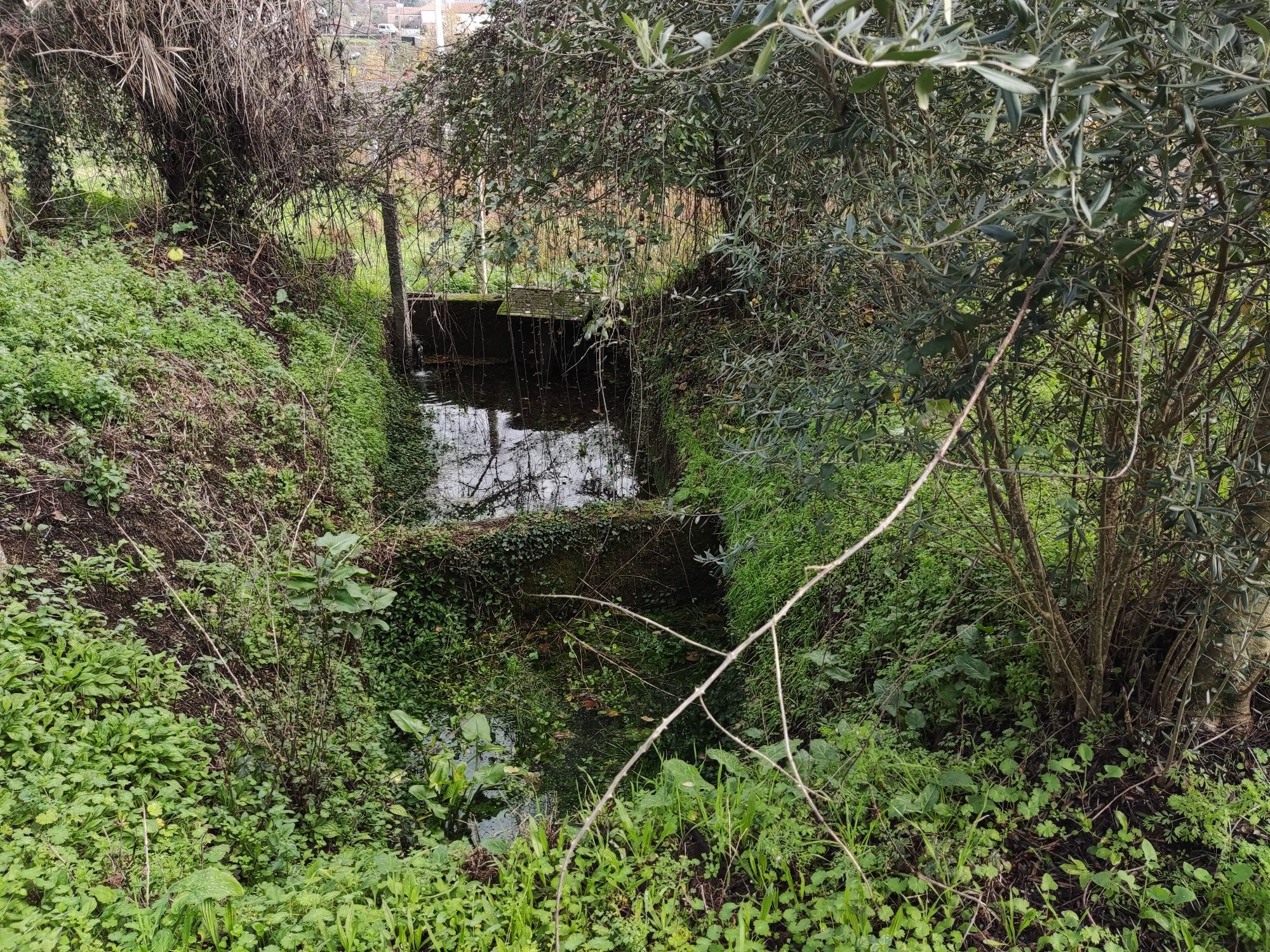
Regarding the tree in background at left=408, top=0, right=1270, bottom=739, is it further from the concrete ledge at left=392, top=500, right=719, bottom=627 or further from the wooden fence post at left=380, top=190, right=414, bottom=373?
the wooden fence post at left=380, top=190, right=414, bottom=373

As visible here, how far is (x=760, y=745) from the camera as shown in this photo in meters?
3.57

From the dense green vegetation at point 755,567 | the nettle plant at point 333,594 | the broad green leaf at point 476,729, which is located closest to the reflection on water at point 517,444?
the dense green vegetation at point 755,567

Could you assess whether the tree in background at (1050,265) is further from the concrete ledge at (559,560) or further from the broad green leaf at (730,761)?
the concrete ledge at (559,560)

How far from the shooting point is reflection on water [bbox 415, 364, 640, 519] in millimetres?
7277

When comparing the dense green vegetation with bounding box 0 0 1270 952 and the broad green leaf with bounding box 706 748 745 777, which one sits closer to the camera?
the dense green vegetation with bounding box 0 0 1270 952

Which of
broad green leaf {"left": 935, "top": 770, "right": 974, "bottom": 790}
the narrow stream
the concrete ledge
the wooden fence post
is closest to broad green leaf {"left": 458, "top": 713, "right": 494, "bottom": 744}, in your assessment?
the narrow stream

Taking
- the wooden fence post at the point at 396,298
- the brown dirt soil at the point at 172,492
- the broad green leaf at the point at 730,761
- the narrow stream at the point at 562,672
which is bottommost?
the narrow stream at the point at 562,672

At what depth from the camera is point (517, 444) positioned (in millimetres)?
8547

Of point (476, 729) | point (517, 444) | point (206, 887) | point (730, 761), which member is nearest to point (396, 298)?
point (517, 444)

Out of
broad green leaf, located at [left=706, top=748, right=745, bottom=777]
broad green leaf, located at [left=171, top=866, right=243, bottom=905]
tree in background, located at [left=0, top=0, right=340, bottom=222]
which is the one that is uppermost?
tree in background, located at [left=0, top=0, right=340, bottom=222]

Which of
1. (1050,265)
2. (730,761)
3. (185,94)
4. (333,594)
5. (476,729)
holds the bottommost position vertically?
(476,729)

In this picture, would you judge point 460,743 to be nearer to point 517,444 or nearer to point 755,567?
point 755,567

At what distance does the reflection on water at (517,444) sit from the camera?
728cm

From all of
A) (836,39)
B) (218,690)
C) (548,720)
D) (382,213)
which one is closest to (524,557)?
(548,720)
